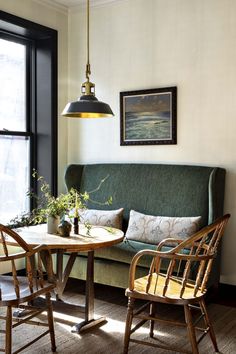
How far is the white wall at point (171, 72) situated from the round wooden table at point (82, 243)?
1233 mm

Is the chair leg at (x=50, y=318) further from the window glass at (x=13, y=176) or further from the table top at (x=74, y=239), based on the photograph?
the window glass at (x=13, y=176)

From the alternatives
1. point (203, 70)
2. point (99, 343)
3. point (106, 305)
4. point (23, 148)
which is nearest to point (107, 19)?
point (203, 70)

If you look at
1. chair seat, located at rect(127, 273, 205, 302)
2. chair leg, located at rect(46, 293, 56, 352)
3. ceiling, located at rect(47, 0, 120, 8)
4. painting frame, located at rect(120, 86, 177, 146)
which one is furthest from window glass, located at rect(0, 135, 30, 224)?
chair seat, located at rect(127, 273, 205, 302)

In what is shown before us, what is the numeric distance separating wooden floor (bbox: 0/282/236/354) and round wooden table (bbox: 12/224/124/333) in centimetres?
11

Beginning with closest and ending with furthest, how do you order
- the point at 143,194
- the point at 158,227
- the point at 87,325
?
1. the point at 87,325
2. the point at 158,227
3. the point at 143,194

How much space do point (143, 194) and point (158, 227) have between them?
0.49 m

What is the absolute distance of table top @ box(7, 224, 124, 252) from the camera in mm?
2814

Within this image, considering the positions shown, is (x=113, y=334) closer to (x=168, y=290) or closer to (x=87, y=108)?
(x=168, y=290)

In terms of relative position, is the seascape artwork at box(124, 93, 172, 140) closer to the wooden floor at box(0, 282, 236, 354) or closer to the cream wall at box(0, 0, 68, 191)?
the cream wall at box(0, 0, 68, 191)

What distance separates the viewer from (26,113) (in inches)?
185

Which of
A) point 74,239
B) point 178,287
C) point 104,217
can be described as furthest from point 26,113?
point 178,287

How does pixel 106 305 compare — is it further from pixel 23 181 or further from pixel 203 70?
pixel 203 70

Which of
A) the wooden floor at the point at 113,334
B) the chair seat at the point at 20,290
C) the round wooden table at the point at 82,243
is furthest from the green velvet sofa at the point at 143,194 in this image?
the chair seat at the point at 20,290

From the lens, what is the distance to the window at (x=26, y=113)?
4406 mm
